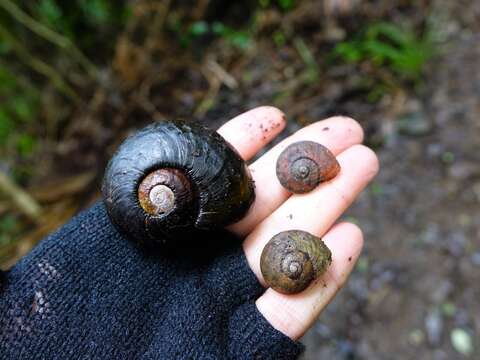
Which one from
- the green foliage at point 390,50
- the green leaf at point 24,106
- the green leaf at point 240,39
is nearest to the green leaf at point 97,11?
the green leaf at point 24,106

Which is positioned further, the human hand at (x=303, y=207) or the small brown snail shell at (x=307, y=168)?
the small brown snail shell at (x=307, y=168)

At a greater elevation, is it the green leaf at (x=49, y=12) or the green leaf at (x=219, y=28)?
the green leaf at (x=49, y=12)

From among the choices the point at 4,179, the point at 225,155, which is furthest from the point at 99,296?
the point at 4,179

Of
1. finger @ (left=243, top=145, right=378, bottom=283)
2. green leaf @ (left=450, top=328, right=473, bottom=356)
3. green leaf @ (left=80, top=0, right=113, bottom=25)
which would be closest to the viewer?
Answer: finger @ (left=243, top=145, right=378, bottom=283)

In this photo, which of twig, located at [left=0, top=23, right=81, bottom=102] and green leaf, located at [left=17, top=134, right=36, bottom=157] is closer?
twig, located at [left=0, top=23, right=81, bottom=102]

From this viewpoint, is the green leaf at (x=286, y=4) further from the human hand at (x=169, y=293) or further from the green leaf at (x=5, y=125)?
the green leaf at (x=5, y=125)

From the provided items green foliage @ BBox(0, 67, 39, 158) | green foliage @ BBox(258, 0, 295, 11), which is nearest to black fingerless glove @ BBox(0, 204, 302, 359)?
green foliage @ BBox(258, 0, 295, 11)

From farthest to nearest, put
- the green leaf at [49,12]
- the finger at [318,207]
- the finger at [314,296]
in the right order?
1. the green leaf at [49,12]
2. the finger at [318,207]
3. the finger at [314,296]

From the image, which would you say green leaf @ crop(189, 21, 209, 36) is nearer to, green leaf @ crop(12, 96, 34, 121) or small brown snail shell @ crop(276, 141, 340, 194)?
green leaf @ crop(12, 96, 34, 121)
